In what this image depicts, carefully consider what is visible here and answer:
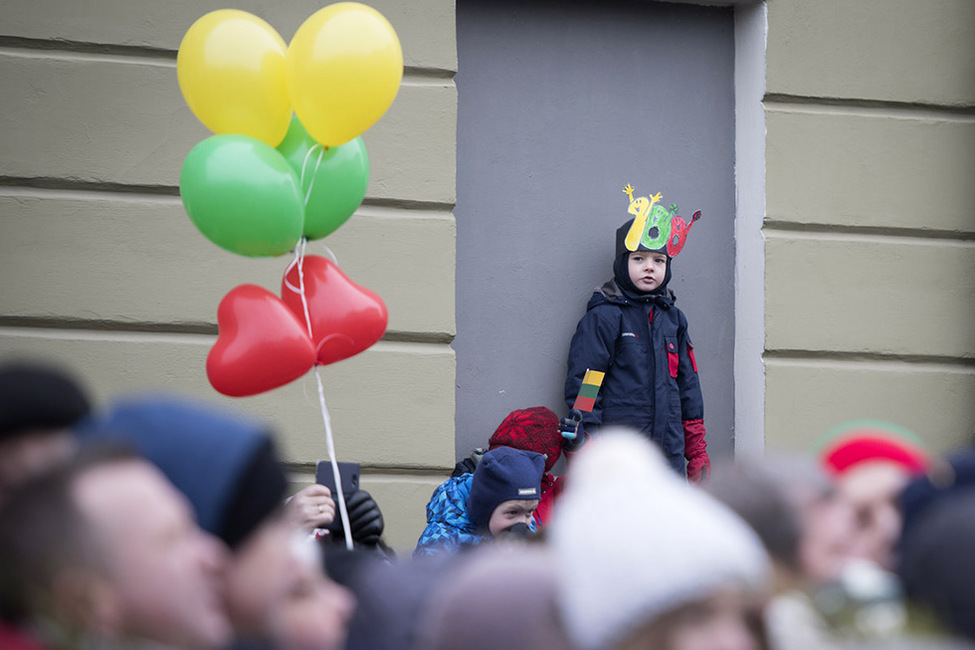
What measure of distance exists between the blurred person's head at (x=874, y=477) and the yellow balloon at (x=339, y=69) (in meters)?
1.76

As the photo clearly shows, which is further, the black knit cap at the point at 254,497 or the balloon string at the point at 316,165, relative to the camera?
the balloon string at the point at 316,165

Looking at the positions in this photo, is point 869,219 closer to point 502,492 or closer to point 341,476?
point 502,492

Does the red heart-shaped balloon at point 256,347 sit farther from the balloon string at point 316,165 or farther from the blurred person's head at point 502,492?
the blurred person's head at point 502,492

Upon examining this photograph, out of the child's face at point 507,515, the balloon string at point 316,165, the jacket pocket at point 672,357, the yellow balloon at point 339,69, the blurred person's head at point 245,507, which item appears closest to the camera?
the blurred person's head at point 245,507

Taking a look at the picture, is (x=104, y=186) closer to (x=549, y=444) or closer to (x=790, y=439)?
(x=549, y=444)

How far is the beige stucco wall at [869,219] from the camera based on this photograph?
5031 millimetres

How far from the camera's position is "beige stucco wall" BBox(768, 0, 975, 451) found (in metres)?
5.03

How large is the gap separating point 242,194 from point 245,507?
1.63 meters

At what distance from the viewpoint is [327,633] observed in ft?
5.46

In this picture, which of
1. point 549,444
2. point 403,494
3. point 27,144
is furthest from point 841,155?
A: point 27,144

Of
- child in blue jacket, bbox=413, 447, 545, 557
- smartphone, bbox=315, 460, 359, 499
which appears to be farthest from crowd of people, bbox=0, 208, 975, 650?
child in blue jacket, bbox=413, 447, 545, 557

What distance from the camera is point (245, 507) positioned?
5.18 ft

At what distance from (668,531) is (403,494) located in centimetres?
334

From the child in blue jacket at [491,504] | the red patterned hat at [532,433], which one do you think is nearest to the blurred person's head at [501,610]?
the child in blue jacket at [491,504]
